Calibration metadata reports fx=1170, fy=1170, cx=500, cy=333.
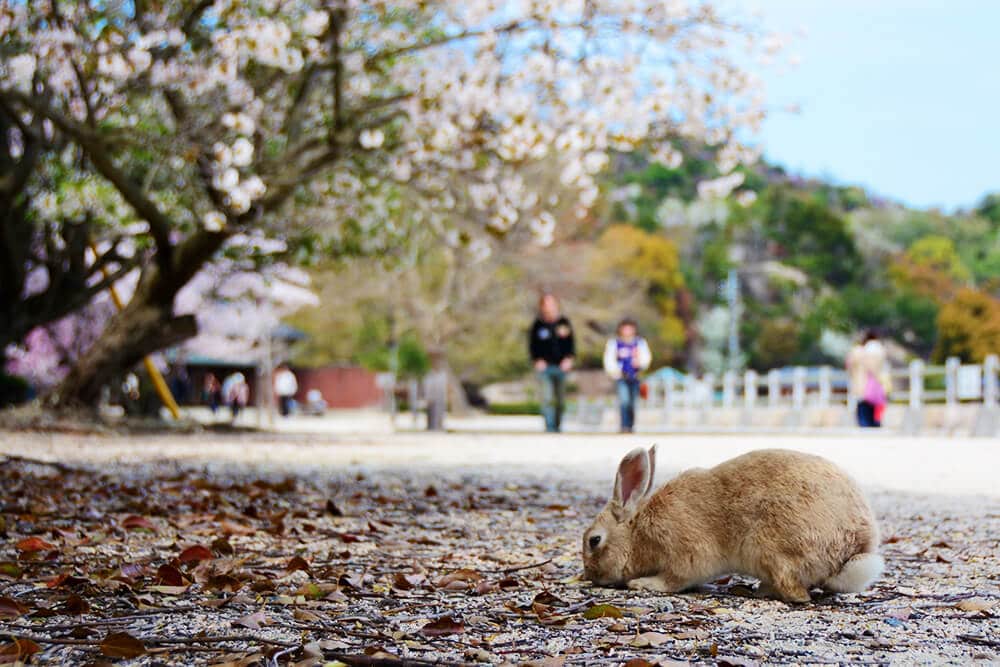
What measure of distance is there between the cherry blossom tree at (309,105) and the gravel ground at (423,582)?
4.70 m

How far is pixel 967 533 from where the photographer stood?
591 cm

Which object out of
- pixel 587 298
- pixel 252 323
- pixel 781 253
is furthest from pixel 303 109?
pixel 781 253

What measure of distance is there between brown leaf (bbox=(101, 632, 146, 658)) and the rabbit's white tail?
223 cm

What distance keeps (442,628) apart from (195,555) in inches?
69.6

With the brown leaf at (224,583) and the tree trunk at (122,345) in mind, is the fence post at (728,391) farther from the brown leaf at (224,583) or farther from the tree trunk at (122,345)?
the brown leaf at (224,583)

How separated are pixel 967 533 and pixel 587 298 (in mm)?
40551

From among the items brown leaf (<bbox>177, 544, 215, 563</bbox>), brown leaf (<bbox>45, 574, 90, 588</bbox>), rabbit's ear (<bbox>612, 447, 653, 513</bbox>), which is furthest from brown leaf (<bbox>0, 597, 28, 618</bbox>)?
rabbit's ear (<bbox>612, 447, 653, 513</bbox>)

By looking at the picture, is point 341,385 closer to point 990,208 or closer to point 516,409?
→ point 516,409

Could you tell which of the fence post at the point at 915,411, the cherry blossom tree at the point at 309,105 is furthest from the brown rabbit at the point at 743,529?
the fence post at the point at 915,411

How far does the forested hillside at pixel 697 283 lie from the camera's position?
131 feet

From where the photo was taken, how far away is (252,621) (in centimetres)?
357

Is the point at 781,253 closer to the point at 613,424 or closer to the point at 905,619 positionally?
the point at 613,424

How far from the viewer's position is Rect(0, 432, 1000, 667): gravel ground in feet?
10.7

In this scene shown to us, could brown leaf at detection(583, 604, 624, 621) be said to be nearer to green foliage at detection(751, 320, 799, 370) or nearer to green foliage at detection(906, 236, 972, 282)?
green foliage at detection(751, 320, 799, 370)
